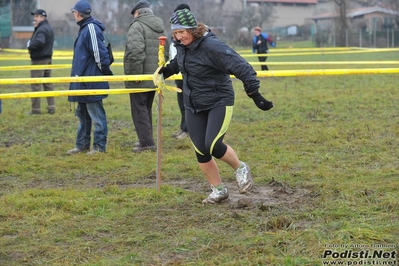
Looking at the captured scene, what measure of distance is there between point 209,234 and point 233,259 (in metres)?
0.61

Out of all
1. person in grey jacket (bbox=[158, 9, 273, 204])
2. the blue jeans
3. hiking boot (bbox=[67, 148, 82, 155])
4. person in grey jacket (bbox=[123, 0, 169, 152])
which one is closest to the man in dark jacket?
the blue jeans

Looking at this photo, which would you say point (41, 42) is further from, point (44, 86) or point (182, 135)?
point (182, 135)

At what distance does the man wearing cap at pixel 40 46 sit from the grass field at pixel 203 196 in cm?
151

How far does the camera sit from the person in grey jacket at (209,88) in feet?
19.7

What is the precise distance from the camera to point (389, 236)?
5.02 m

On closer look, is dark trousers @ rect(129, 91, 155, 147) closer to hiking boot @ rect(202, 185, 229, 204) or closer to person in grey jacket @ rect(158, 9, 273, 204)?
person in grey jacket @ rect(158, 9, 273, 204)

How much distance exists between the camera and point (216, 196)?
6.43 metres

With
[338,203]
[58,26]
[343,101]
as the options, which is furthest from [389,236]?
[58,26]

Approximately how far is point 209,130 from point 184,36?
0.87m

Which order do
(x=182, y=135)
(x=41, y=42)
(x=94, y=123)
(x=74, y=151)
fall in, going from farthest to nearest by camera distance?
1. (x=41, y=42)
2. (x=182, y=135)
3. (x=74, y=151)
4. (x=94, y=123)

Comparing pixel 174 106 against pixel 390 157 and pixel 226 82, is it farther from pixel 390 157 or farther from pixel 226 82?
pixel 226 82

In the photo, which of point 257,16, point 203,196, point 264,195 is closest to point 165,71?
point 203,196

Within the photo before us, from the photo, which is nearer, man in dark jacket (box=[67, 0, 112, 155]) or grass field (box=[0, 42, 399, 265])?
grass field (box=[0, 42, 399, 265])

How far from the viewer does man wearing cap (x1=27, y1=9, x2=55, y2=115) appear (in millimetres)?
13242
